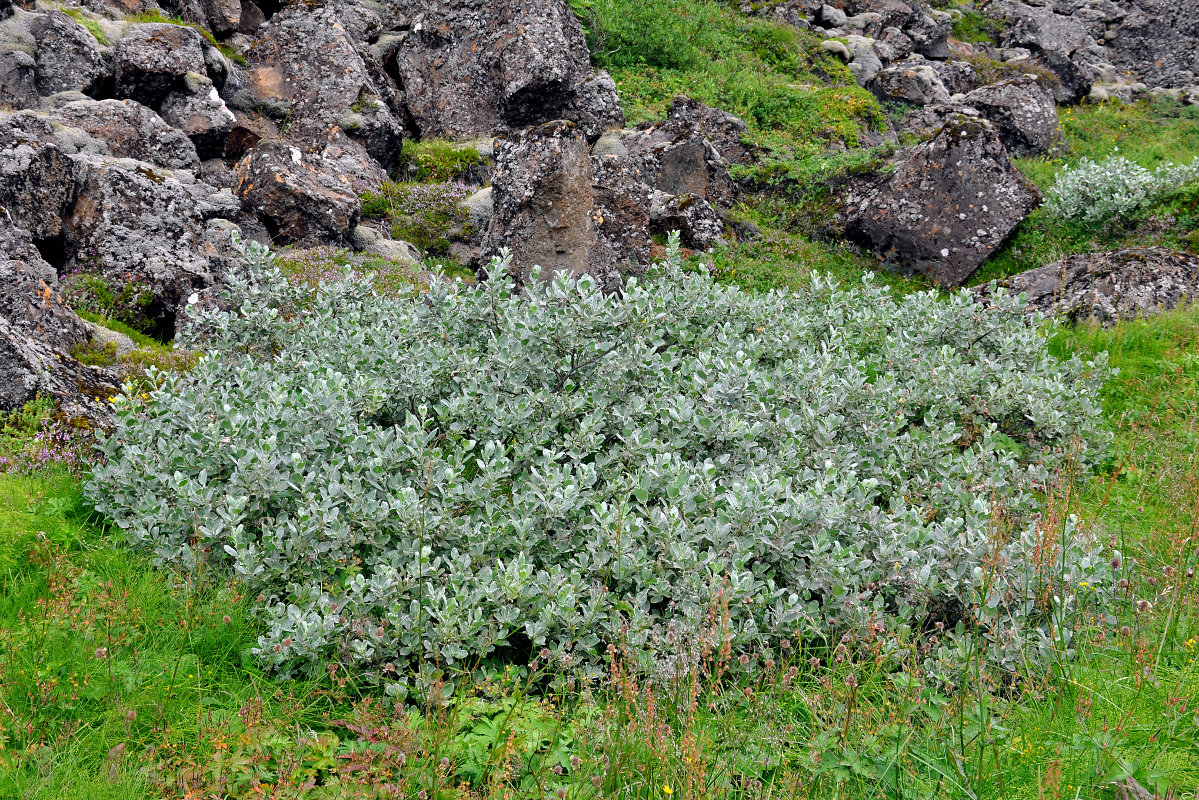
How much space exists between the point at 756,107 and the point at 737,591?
21.2 meters

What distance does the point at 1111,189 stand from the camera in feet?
49.9

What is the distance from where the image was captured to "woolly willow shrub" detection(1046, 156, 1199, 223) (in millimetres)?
14891

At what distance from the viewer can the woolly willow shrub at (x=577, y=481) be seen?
421 centimetres

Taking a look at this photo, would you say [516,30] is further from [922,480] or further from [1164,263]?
[922,480]

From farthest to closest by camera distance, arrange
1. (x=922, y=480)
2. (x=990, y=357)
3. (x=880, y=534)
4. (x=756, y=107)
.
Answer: (x=756, y=107)
(x=990, y=357)
(x=922, y=480)
(x=880, y=534)

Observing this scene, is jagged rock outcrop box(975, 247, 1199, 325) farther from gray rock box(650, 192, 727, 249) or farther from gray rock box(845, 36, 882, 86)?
gray rock box(845, 36, 882, 86)

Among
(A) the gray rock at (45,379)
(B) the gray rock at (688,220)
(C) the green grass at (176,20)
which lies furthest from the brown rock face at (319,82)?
(A) the gray rock at (45,379)

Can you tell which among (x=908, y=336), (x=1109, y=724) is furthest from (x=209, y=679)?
(x=908, y=336)

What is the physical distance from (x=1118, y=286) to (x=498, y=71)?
15.5 m

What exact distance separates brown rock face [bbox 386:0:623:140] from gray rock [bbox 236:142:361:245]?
23.8ft

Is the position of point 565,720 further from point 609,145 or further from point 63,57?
point 63,57

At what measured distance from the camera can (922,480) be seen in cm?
591

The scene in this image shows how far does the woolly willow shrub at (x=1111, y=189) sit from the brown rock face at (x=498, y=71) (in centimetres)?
1075

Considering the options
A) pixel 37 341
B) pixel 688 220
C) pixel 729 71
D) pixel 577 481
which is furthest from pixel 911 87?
pixel 37 341
